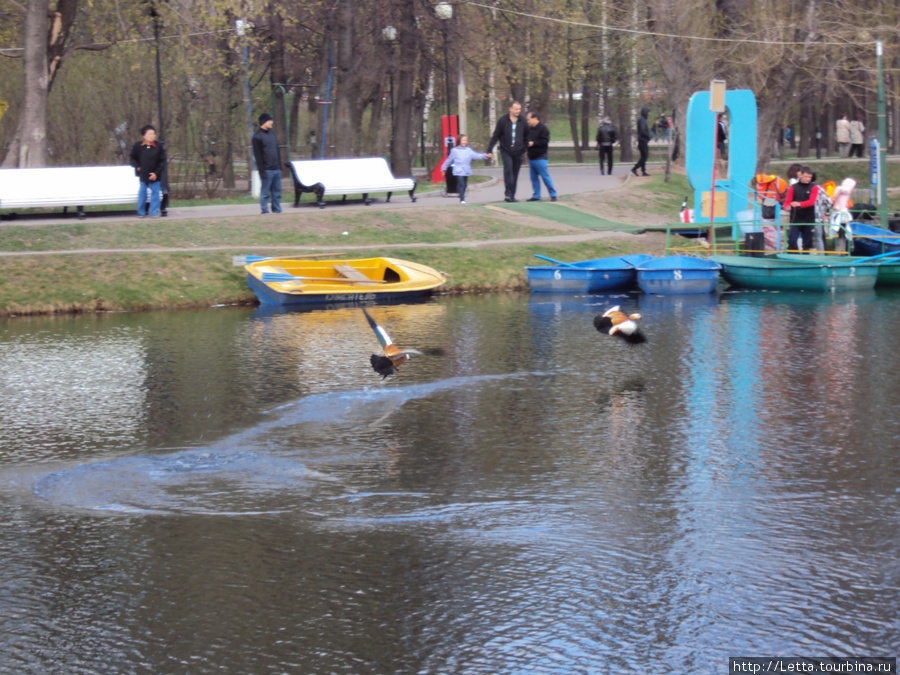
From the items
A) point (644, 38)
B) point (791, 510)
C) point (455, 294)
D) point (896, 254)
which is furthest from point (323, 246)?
point (644, 38)

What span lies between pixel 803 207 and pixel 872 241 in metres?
1.56

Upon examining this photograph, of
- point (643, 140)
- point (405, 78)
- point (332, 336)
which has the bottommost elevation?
point (332, 336)

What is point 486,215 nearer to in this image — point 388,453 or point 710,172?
point 710,172

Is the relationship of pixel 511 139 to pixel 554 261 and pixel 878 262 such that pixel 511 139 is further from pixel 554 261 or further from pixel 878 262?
pixel 878 262

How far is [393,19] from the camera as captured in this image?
29.6 m

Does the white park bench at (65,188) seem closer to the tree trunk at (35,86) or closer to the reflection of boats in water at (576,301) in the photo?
the tree trunk at (35,86)

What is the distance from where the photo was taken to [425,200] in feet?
82.9

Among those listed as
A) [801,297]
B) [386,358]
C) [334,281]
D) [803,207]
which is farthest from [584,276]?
[386,358]

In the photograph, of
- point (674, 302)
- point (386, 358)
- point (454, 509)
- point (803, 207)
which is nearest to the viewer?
point (454, 509)

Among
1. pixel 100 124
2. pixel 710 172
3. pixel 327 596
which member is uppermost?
pixel 100 124

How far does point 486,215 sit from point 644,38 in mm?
14752

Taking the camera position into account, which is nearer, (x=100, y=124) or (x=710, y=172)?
(x=710, y=172)

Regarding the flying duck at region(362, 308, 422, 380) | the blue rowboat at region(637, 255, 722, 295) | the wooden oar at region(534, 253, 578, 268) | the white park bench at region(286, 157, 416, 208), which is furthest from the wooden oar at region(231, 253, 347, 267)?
the flying duck at region(362, 308, 422, 380)

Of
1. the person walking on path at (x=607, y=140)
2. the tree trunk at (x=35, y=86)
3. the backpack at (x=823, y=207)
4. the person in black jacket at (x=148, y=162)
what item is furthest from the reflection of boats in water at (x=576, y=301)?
the person walking on path at (x=607, y=140)
